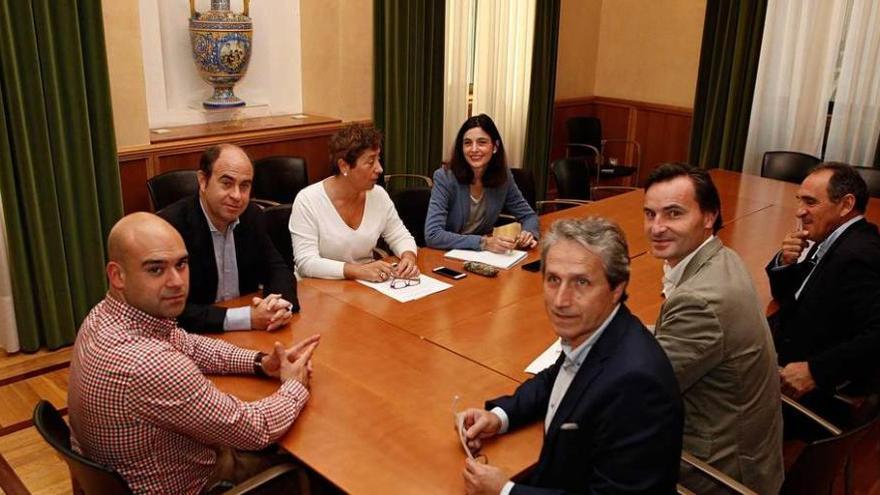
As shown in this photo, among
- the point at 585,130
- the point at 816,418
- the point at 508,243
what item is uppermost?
the point at 585,130

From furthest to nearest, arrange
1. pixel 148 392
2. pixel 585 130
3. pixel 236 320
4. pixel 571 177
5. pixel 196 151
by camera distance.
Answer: pixel 585 130, pixel 571 177, pixel 196 151, pixel 236 320, pixel 148 392

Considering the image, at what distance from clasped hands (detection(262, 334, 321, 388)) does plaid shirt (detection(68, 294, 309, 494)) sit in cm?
19

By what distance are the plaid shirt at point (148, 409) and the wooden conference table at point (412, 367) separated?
0.53ft

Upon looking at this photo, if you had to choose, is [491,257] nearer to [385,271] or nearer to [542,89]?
[385,271]

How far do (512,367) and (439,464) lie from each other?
60 centimetres

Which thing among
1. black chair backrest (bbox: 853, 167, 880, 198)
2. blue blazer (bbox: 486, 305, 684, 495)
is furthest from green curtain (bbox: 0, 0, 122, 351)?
black chair backrest (bbox: 853, 167, 880, 198)

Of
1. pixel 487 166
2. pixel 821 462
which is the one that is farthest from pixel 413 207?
pixel 821 462

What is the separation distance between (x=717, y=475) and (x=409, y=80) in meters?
4.36

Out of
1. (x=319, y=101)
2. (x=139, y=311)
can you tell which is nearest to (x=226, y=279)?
(x=139, y=311)

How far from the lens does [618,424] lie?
5.24 feet

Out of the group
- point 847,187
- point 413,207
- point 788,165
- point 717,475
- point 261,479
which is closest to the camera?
point 261,479

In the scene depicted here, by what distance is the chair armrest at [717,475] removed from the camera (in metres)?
1.91

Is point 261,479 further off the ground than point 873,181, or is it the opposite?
point 873,181

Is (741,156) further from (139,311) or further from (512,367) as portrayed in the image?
(139,311)
